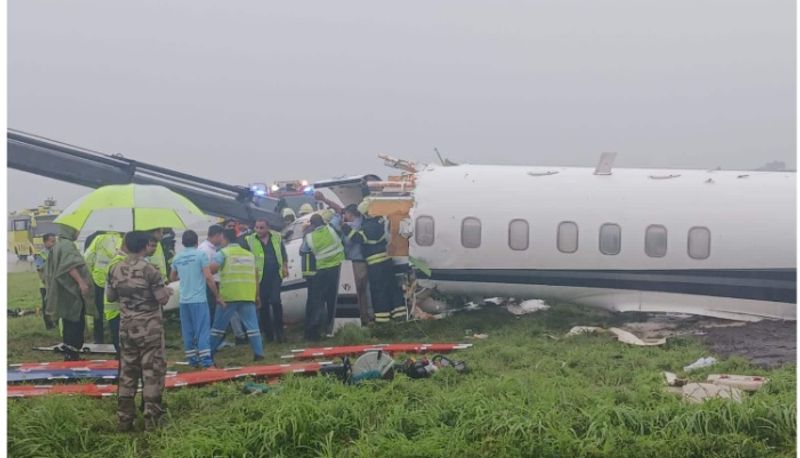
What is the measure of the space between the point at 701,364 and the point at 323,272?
4945 millimetres

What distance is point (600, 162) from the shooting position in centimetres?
1087

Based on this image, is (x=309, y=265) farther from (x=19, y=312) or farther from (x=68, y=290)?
(x=19, y=312)

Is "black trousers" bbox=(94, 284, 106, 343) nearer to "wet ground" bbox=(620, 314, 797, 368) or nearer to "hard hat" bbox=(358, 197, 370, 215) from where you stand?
"hard hat" bbox=(358, 197, 370, 215)

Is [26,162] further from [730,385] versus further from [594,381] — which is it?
[730,385]

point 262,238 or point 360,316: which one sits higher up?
point 262,238

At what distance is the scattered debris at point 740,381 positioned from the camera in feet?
22.1

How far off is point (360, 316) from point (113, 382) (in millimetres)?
3609

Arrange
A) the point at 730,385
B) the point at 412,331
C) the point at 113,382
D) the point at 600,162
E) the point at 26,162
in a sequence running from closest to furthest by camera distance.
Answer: the point at 730,385 → the point at 113,382 → the point at 26,162 → the point at 412,331 → the point at 600,162

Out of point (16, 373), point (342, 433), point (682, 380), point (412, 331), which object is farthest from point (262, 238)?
point (682, 380)

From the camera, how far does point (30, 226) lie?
1207 centimetres

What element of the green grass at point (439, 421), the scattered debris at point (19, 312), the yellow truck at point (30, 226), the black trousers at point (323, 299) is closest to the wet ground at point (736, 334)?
the green grass at point (439, 421)

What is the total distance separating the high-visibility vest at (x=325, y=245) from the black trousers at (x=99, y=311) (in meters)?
2.79

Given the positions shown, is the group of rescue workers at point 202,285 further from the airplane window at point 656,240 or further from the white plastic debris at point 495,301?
the airplane window at point 656,240

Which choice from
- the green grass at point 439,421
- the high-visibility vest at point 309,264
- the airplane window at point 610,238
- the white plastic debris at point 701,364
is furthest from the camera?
the airplane window at point 610,238
